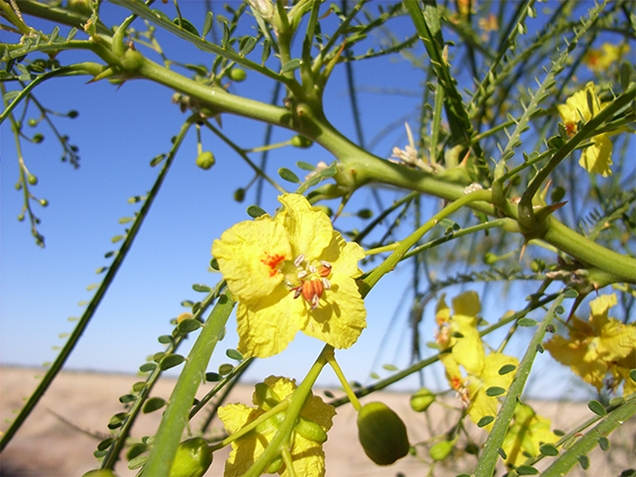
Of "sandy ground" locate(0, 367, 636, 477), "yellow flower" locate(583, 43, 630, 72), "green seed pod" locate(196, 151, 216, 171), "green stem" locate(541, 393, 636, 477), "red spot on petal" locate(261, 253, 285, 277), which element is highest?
"sandy ground" locate(0, 367, 636, 477)

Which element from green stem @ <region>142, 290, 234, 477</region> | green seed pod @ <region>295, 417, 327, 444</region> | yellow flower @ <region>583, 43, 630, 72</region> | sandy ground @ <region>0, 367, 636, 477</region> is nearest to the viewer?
green stem @ <region>142, 290, 234, 477</region>

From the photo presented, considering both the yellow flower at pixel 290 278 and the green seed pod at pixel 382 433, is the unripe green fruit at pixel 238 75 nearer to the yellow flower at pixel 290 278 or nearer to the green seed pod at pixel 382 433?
the yellow flower at pixel 290 278

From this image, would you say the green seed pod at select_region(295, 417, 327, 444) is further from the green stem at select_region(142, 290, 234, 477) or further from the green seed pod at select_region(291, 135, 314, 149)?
the green seed pod at select_region(291, 135, 314, 149)

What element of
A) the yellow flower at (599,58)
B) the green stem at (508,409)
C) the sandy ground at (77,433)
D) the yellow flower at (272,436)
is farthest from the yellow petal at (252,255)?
the sandy ground at (77,433)

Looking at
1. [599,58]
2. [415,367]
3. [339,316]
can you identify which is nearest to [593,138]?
[415,367]

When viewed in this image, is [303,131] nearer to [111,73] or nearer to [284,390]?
[111,73]

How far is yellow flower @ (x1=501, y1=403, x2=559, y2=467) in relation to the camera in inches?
33.4

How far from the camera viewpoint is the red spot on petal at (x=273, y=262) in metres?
0.52

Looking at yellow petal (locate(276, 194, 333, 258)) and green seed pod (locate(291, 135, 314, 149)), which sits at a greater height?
green seed pod (locate(291, 135, 314, 149))

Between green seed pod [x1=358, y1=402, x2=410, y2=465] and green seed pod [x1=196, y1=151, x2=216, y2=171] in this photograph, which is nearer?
green seed pod [x1=358, y1=402, x2=410, y2=465]

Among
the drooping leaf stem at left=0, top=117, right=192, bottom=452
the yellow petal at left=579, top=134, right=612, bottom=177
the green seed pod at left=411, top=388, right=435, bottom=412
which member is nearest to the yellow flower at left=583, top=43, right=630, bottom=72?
the yellow petal at left=579, top=134, right=612, bottom=177

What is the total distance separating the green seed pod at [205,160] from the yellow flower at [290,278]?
367 mm

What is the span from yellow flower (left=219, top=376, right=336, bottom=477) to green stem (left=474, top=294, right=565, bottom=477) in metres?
0.15

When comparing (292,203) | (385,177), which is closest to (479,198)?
(385,177)
